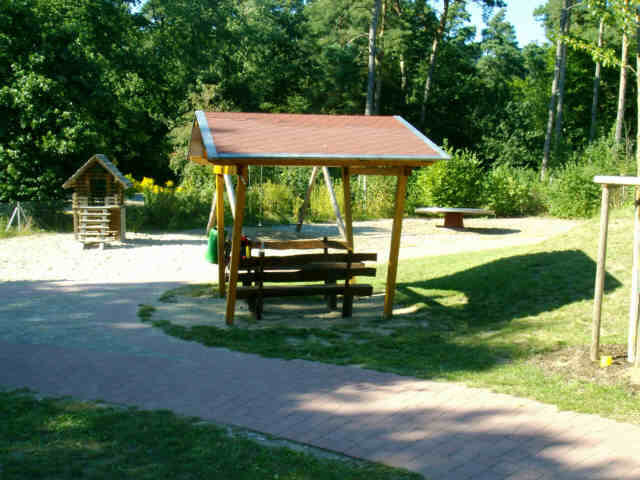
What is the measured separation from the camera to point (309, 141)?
795cm

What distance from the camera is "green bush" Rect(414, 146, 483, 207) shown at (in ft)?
77.3

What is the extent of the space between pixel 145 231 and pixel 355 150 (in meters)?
13.3

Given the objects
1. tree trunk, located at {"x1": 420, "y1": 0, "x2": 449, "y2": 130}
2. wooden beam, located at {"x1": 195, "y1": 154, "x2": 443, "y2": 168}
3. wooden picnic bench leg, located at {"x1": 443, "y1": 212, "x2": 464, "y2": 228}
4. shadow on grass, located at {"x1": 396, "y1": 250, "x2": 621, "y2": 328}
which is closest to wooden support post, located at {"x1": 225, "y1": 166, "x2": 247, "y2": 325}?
wooden beam, located at {"x1": 195, "y1": 154, "x2": 443, "y2": 168}

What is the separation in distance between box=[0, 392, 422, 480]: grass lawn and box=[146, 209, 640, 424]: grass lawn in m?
2.02

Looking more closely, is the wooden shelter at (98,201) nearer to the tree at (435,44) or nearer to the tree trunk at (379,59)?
the tree trunk at (379,59)

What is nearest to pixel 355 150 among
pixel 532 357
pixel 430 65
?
pixel 532 357

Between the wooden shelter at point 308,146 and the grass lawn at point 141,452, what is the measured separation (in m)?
3.24

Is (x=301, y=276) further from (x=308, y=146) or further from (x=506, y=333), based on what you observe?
(x=506, y=333)

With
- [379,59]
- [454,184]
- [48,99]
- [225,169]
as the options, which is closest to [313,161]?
[225,169]

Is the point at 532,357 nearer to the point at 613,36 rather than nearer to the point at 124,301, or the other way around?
the point at 124,301

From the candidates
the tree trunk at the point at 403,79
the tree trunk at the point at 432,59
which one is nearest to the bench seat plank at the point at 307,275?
the tree trunk at the point at 432,59

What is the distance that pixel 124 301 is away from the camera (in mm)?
9531

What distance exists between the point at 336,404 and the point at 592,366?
2.46 meters

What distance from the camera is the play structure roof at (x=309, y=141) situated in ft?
24.2
